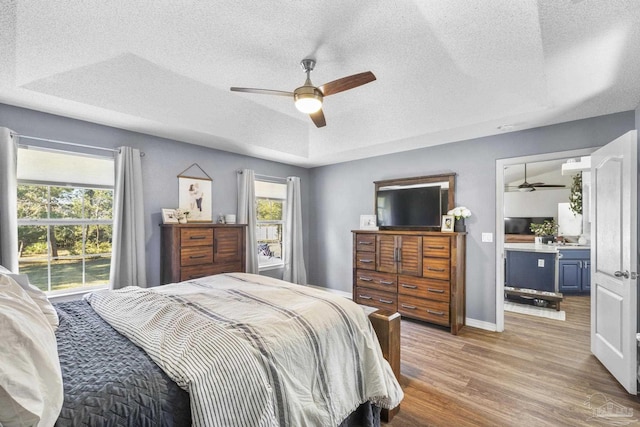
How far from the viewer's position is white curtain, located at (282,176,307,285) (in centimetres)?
513

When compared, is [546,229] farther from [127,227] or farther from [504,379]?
[127,227]

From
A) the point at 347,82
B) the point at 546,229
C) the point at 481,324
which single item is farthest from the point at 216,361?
the point at 546,229

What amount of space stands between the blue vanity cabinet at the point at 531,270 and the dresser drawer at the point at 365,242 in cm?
273

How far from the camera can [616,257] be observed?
2.47m

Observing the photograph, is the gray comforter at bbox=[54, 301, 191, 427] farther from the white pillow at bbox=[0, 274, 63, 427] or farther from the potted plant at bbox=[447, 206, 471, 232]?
the potted plant at bbox=[447, 206, 471, 232]

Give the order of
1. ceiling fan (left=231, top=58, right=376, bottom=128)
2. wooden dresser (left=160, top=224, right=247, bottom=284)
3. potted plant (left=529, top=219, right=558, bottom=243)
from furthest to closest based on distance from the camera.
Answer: potted plant (left=529, top=219, right=558, bottom=243) → wooden dresser (left=160, top=224, right=247, bottom=284) → ceiling fan (left=231, top=58, right=376, bottom=128)

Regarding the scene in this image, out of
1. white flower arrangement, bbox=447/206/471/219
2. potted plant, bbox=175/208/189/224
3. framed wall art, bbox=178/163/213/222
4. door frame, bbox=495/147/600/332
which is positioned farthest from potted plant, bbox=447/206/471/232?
potted plant, bbox=175/208/189/224

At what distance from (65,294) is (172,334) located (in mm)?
2630

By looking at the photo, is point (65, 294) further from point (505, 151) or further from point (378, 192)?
point (505, 151)

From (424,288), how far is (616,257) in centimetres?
184

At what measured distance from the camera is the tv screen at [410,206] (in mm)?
4016

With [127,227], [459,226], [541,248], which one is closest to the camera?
[127,227]

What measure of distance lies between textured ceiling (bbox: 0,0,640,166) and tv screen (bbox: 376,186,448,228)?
0.83 meters

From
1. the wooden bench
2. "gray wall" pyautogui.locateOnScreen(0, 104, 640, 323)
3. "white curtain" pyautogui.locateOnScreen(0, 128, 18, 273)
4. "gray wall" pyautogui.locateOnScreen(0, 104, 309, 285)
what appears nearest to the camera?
"white curtain" pyautogui.locateOnScreen(0, 128, 18, 273)
